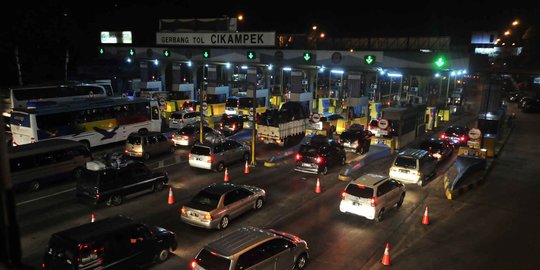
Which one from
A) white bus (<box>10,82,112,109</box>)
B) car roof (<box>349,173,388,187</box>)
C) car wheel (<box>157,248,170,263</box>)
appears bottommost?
car wheel (<box>157,248,170,263</box>)

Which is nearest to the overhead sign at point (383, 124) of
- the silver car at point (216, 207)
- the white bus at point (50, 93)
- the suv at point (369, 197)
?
the suv at point (369, 197)

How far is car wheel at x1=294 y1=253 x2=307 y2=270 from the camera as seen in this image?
12.1 m

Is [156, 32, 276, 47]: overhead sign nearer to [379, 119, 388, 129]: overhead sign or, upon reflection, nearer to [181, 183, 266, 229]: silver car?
[379, 119, 388, 129]: overhead sign

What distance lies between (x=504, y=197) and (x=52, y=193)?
2033 cm

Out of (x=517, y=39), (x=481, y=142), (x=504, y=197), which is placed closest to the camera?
(x=504, y=197)

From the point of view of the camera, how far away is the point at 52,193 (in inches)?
757

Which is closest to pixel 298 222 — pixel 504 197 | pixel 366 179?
pixel 366 179

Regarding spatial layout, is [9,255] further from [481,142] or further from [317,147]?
[481,142]

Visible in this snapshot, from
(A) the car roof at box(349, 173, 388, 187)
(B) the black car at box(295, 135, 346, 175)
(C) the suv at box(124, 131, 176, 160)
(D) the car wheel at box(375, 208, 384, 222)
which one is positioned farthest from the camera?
(C) the suv at box(124, 131, 176, 160)

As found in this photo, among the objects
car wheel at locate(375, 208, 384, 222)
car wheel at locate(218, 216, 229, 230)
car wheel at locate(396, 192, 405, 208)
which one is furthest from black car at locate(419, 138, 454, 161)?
car wheel at locate(218, 216, 229, 230)

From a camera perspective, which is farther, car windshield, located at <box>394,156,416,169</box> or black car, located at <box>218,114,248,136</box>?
A: black car, located at <box>218,114,248,136</box>

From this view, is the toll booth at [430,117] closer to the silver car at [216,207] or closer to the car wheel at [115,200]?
the silver car at [216,207]

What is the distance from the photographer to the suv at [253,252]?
10484 millimetres

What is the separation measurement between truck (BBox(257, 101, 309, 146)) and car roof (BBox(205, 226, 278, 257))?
16525 mm
